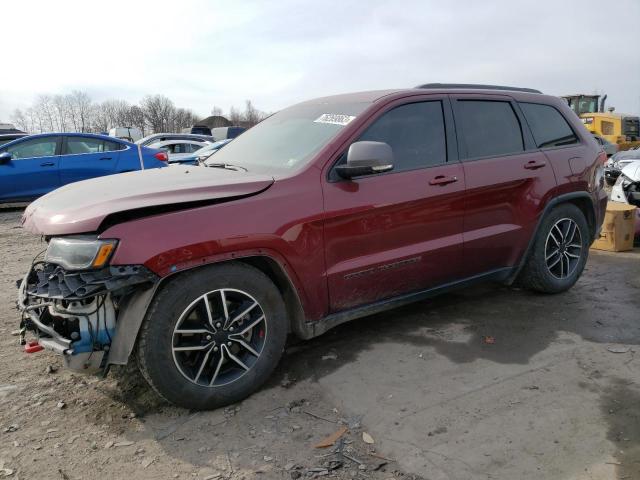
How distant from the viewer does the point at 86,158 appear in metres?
9.87

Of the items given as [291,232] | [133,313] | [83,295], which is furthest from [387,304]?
[83,295]

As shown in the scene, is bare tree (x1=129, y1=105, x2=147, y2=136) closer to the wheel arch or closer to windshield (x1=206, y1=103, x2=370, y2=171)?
windshield (x1=206, y1=103, x2=370, y2=171)

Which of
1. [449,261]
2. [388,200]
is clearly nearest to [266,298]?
[388,200]

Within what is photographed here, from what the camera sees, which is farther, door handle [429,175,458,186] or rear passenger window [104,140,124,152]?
rear passenger window [104,140,124,152]

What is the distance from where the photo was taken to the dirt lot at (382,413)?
2406 mm

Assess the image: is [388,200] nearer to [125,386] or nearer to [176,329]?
[176,329]

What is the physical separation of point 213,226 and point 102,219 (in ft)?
1.80

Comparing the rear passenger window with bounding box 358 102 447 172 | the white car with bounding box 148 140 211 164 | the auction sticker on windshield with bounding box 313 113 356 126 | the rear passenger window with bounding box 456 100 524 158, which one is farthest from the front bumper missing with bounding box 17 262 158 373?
the white car with bounding box 148 140 211 164

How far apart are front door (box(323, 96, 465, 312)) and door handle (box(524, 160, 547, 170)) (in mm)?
794

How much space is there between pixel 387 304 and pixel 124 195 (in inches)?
71.9

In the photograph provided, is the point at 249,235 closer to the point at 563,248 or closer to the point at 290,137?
the point at 290,137

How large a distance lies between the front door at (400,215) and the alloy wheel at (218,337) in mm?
564

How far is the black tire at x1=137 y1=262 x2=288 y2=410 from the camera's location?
263 cm

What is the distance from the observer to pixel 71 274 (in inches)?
100
